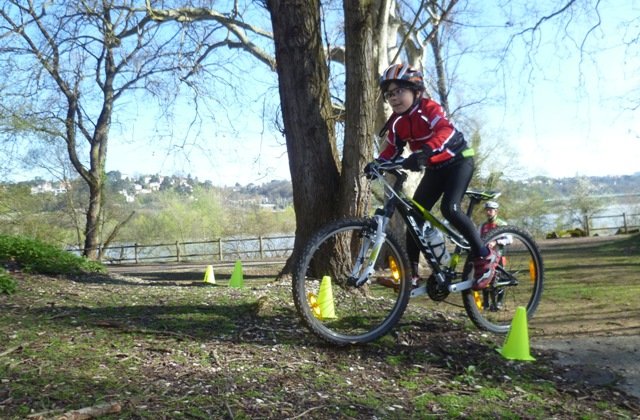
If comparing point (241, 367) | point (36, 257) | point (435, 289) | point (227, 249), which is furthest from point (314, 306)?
point (227, 249)

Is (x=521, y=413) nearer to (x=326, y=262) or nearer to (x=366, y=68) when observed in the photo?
(x=326, y=262)

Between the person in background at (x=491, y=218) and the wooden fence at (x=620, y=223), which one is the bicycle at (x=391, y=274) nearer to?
the person in background at (x=491, y=218)

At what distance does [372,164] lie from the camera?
14.0ft

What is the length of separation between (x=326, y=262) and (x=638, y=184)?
58.7m

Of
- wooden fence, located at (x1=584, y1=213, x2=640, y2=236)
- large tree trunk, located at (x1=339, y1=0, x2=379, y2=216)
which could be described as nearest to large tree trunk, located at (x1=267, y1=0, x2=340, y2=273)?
large tree trunk, located at (x1=339, y1=0, x2=379, y2=216)

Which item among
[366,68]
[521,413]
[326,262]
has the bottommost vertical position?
[521,413]

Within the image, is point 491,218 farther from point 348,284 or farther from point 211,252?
point 211,252

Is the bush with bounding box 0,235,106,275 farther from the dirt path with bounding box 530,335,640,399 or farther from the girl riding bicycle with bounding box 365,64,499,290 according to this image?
the dirt path with bounding box 530,335,640,399

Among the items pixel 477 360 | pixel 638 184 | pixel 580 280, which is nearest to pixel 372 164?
pixel 477 360

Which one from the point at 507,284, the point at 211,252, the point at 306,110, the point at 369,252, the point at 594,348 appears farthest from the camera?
the point at 211,252

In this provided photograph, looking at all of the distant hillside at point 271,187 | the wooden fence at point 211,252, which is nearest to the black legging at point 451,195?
the distant hillside at point 271,187

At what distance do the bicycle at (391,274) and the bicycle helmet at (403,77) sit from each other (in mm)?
592

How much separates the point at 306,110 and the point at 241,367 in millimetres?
3156

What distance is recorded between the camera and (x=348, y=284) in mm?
4324
